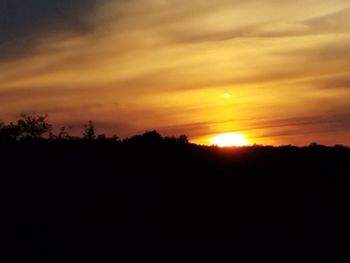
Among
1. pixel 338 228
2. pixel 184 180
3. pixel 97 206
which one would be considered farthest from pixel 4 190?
pixel 338 228

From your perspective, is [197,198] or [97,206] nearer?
[97,206]

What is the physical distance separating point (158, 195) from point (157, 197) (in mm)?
214

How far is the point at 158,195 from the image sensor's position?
30.8m

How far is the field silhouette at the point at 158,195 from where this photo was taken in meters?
26.8

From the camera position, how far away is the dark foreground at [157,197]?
1046 inches

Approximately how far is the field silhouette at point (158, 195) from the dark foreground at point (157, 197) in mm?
43

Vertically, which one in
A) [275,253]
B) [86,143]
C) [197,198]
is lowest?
[275,253]

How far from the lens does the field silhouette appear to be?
26.8 meters

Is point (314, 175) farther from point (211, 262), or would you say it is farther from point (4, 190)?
point (4, 190)

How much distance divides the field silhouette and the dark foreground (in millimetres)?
43

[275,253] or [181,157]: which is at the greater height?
[181,157]

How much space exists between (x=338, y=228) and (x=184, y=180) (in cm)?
636

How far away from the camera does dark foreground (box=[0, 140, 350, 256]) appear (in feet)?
87.2

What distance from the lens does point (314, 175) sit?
126 feet
